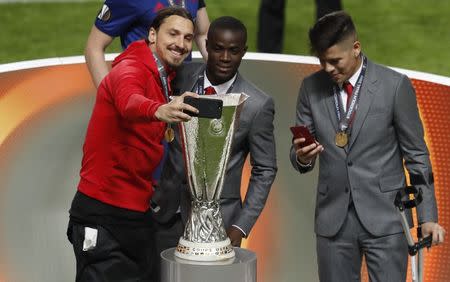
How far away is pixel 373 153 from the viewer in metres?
4.90

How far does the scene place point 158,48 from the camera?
4.80 meters

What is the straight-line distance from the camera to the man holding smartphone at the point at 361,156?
4.85m

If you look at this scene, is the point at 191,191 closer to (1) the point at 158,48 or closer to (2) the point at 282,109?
(1) the point at 158,48

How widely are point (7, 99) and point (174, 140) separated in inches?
52.3

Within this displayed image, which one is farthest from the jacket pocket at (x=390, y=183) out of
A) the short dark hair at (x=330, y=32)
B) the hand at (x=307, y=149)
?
the short dark hair at (x=330, y=32)

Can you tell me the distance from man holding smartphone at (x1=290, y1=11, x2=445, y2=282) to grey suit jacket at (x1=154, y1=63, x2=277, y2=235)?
133 mm

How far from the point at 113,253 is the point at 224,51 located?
0.82 meters

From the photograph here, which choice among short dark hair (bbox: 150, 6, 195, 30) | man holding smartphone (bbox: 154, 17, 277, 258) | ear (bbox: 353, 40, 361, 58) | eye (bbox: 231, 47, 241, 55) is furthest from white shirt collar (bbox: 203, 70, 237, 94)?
ear (bbox: 353, 40, 361, 58)

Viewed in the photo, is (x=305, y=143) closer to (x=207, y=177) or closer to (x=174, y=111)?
(x=207, y=177)

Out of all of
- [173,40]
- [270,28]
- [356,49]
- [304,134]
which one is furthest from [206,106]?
[270,28]

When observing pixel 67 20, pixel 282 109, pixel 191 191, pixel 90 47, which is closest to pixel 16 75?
pixel 90 47

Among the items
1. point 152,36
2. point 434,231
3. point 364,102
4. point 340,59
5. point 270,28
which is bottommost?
point 434,231

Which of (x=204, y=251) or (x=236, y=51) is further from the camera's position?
(x=236, y=51)

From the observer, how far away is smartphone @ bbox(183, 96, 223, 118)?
416cm
